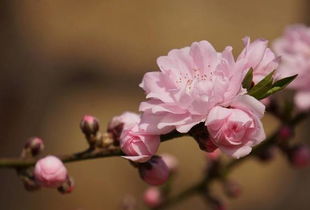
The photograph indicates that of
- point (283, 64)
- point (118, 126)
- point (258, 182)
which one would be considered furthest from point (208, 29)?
point (118, 126)

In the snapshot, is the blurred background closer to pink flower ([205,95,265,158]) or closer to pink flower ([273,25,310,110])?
pink flower ([273,25,310,110])

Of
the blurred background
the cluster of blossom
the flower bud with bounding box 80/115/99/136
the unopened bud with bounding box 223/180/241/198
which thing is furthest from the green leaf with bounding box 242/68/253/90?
Result: the blurred background

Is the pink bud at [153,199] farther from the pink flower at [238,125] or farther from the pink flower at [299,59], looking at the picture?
the pink flower at [238,125]

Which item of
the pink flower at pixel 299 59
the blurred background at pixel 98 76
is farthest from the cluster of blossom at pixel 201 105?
the blurred background at pixel 98 76

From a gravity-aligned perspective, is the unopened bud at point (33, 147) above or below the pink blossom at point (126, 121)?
below

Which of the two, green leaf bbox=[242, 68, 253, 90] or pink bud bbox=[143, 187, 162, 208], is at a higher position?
green leaf bbox=[242, 68, 253, 90]

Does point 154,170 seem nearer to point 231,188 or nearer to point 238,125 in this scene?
point 238,125
